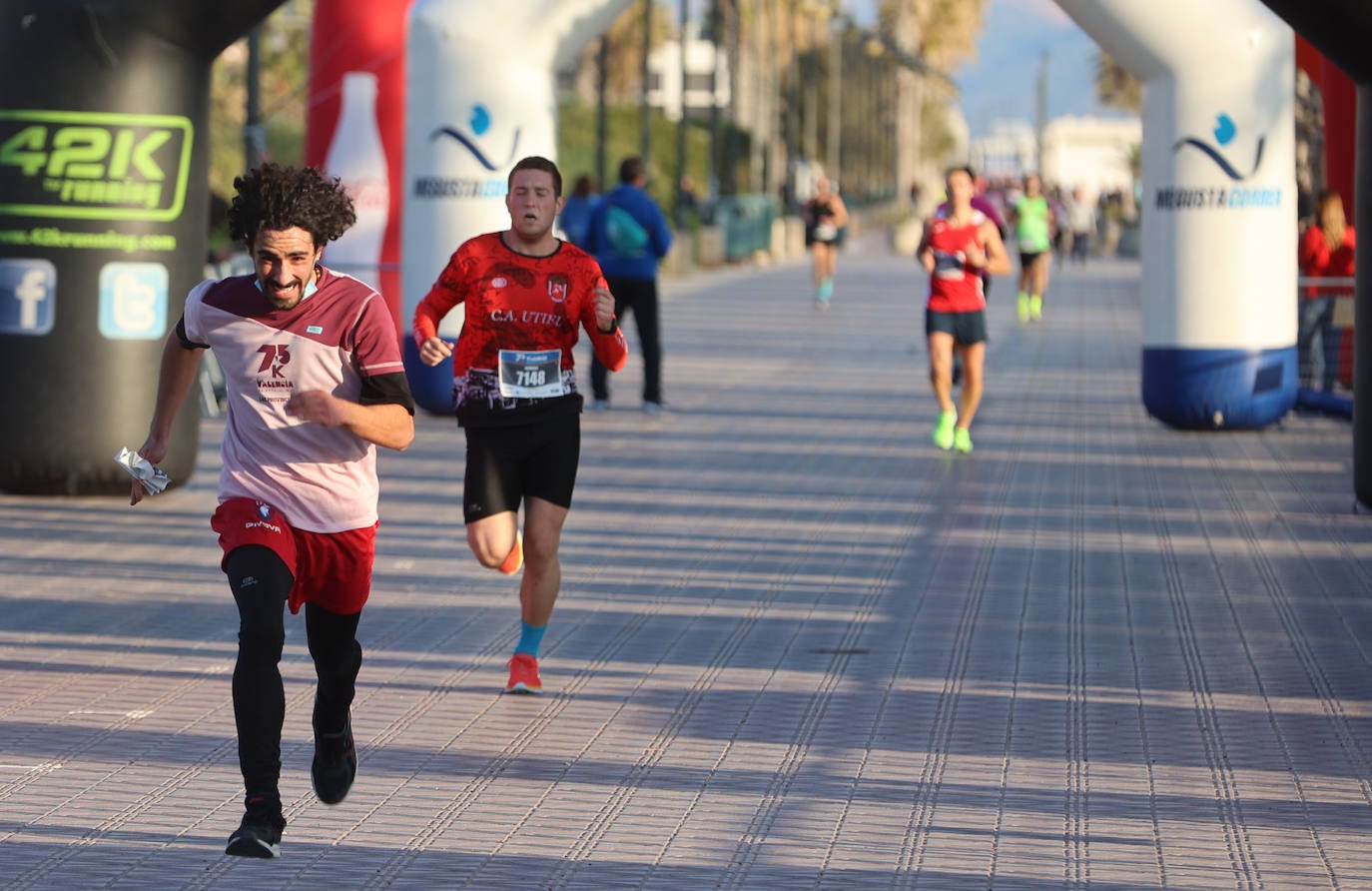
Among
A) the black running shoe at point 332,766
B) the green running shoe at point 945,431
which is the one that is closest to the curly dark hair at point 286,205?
the black running shoe at point 332,766

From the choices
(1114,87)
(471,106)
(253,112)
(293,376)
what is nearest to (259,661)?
(293,376)

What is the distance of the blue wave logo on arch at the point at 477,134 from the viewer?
591 inches

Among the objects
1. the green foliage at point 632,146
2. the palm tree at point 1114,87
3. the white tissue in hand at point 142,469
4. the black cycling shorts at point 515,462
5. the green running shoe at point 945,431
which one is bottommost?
the green running shoe at point 945,431

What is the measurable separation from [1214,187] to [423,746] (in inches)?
361

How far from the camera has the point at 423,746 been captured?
663cm

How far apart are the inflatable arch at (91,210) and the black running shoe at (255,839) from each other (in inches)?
256

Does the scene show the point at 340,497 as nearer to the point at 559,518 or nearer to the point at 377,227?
the point at 559,518

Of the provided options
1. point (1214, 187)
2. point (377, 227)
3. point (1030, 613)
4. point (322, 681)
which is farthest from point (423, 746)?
point (377, 227)

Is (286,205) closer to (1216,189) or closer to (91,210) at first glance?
(91,210)

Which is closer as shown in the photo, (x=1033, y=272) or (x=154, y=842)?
(x=154, y=842)

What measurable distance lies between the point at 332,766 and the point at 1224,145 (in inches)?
395

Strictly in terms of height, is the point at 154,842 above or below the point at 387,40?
below

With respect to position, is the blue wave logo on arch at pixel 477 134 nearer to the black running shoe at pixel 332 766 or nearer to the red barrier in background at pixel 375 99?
the red barrier in background at pixel 375 99

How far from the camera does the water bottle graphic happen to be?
17.9 metres
